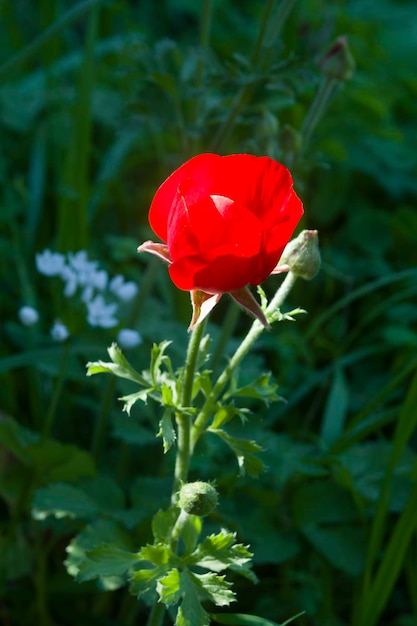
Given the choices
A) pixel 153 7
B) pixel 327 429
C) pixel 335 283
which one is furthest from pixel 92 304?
pixel 153 7

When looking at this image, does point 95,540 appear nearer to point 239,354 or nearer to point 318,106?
point 239,354

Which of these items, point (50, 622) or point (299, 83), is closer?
point (50, 622)

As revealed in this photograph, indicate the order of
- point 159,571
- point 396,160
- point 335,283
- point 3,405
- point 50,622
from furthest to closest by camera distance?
1. point 396,160
2. point 335,283
3. point 3,405
4. point 50,622
5. point 159,571

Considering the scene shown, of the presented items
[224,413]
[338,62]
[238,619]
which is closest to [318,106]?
[338,62]

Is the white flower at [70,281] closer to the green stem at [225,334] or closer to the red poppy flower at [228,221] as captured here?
the green stem at [225,334]

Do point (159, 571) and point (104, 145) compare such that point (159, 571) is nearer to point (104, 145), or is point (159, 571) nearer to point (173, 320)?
point (173, 320)

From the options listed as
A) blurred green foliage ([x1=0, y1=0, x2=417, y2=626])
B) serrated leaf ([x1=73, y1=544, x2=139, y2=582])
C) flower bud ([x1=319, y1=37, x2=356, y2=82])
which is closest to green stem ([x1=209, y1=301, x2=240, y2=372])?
blurred green foliage ([x1=0, y1=0, x2=417, y2=626])

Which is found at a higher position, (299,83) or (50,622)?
(299,83)
